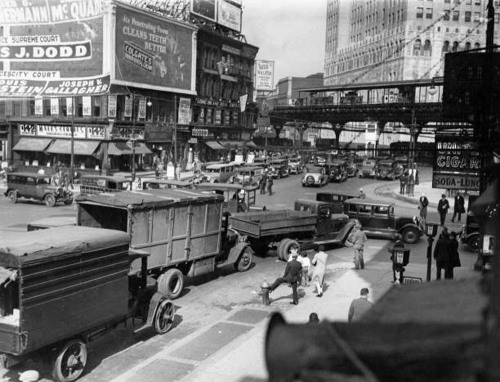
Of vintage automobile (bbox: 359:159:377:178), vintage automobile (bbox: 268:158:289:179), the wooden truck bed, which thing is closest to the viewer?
the wooden truck bed

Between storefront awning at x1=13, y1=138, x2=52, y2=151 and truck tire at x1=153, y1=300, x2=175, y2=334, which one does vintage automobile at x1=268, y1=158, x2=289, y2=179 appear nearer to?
storefront awning at x1=13, y1=138, x2=52, y2=151

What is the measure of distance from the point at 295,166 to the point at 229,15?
2431 centimetres

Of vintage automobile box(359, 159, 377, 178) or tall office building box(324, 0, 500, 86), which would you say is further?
tall office building box(324, 0, 500, 86)

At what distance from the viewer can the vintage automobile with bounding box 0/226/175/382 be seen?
8922mm

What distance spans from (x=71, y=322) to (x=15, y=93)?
48.4 metres

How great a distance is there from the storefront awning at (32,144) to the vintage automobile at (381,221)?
3530 centimetres

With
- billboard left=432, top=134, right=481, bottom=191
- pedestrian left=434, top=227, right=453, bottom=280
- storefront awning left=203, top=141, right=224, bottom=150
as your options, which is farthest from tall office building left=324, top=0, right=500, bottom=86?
pedestrian left=434, top=227, right=453, bottom=280

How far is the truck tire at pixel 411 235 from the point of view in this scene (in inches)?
982

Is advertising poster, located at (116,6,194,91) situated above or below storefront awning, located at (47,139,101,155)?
above

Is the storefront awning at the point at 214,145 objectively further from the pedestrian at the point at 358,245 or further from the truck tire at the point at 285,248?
the pedestrian at the point at 358,245

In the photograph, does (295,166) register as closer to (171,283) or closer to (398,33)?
(171,283)

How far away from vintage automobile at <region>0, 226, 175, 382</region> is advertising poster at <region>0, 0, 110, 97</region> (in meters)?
40.4

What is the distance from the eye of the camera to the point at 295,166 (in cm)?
6244

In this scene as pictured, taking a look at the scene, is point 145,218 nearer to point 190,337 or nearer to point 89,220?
point 89,220
